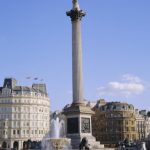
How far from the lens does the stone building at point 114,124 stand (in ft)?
452

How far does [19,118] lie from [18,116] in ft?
2.45

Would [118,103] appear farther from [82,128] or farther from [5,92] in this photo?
[82,128]

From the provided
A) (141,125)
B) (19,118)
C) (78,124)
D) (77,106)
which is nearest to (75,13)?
(77,106)

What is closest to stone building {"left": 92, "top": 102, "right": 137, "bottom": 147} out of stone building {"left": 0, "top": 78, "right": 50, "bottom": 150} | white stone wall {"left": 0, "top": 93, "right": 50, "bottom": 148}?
stone building {"left": 0, "top": 78, "right": 50, "bottom": 150}

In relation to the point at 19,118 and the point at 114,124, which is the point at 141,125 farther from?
the point at 19,118

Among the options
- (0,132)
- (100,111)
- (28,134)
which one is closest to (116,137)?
(100,111)

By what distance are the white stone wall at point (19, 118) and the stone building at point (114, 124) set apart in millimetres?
22706

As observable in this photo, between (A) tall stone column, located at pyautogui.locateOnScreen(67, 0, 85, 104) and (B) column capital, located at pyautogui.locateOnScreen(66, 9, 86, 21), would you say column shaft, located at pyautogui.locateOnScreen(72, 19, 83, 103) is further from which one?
(B) column capital, located at pyautogui.locateOnScreen(66, 9, 86, 21)

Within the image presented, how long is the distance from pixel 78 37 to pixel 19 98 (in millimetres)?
69226

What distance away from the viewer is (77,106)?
2432 inches

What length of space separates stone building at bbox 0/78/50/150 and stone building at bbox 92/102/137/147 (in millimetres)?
21270

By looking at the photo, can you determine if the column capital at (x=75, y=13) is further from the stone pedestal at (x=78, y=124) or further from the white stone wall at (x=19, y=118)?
the white stone wall at (x=19, y=118)

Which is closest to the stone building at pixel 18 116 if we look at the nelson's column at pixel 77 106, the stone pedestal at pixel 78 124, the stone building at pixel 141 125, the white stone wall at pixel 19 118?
the white stone wall at pixel 19 118

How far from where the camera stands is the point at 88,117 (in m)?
62.2
